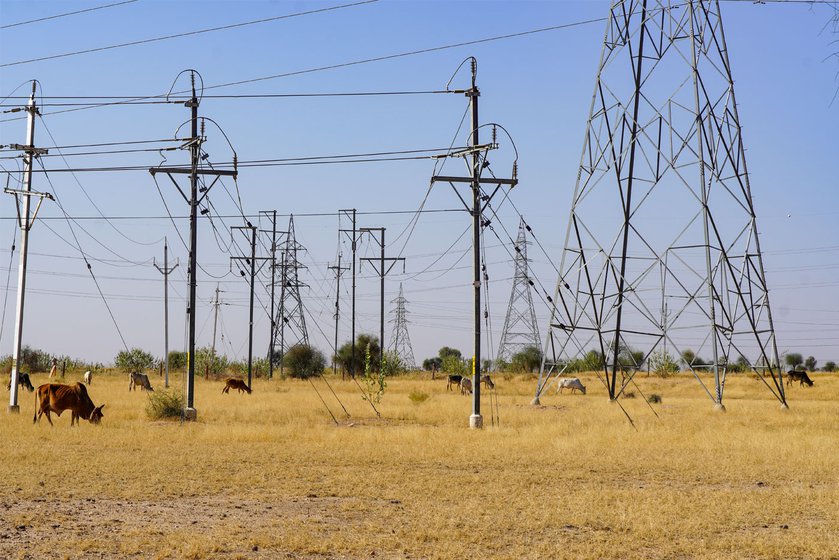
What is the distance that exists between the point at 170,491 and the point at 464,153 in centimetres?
1634

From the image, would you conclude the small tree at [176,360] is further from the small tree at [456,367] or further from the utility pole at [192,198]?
the utility pole at [192,198]

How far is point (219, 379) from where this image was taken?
67688mm

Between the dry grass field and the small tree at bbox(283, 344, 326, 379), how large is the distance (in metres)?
44.3

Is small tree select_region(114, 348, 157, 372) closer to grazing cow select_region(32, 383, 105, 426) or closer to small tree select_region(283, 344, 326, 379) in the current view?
small tree select_region(283, 344, 326, 379)

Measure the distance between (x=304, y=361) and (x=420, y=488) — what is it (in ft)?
199

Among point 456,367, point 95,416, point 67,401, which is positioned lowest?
point 95,416

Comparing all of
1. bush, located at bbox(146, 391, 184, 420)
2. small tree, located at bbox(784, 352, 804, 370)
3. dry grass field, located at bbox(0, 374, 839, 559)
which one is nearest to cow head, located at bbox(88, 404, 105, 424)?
dry grass field, located at bbox(0, 374, 839, 559)

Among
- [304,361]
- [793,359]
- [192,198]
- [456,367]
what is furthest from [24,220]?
[793,359]

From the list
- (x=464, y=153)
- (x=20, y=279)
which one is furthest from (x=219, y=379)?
(x=464, y=153)

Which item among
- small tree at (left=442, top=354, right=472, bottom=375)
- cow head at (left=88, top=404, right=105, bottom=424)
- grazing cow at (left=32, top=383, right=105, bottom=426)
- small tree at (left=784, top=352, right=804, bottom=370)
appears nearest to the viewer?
grazing cow at (left=32, top=383, right=105, bottom=426)

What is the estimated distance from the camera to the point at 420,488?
15773 mm

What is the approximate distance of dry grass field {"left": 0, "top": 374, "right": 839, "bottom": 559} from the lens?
37.3ft

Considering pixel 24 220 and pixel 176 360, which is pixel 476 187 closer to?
pixel 24 220

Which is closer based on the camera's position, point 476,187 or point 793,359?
point 476,187
